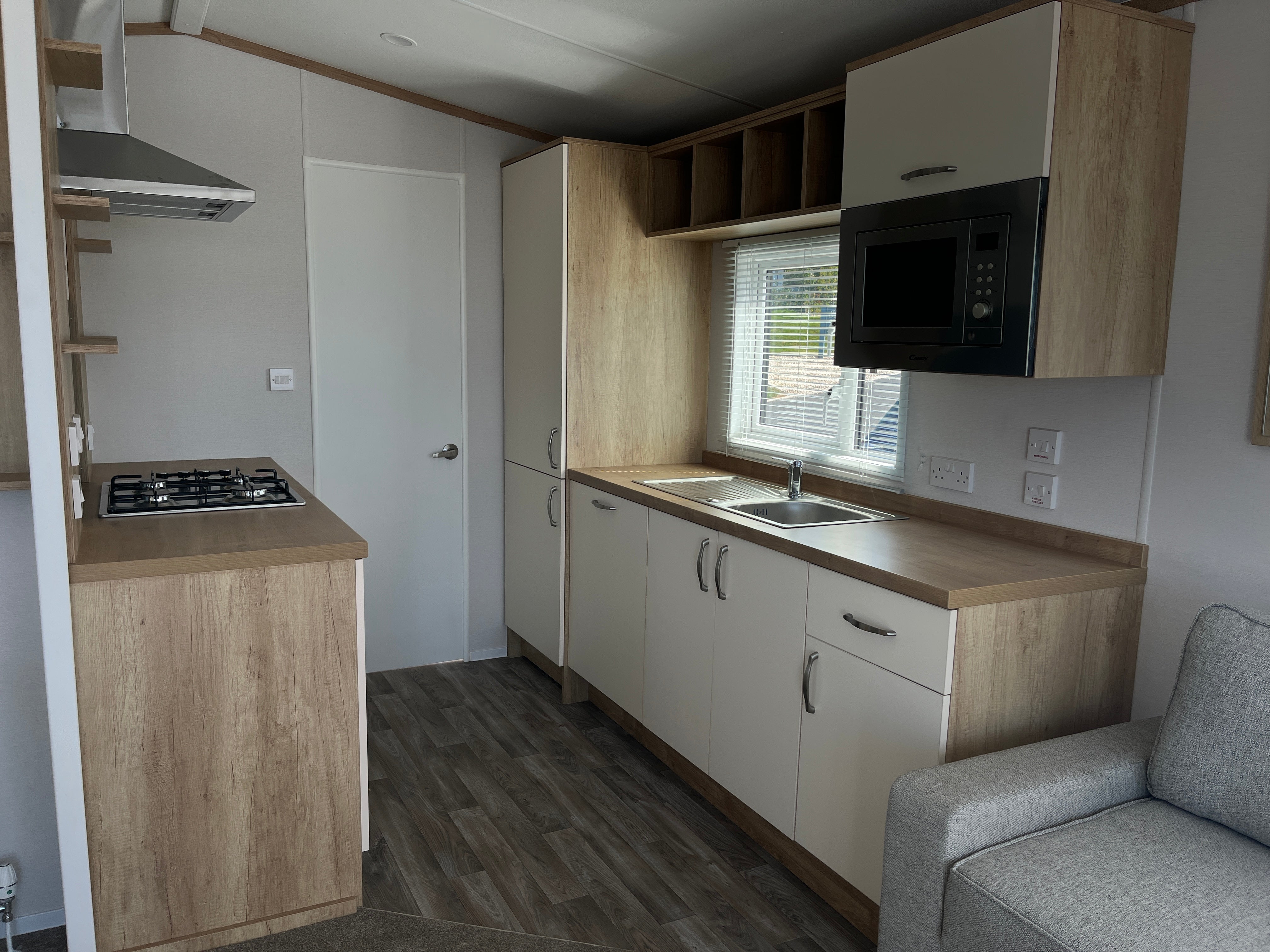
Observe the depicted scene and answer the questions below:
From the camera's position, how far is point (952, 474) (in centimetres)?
269

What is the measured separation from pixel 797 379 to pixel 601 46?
131 centimetres

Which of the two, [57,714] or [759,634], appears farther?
[759,634]

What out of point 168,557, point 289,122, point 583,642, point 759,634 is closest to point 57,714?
point 168,557

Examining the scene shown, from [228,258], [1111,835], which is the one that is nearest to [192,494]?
[228,258]

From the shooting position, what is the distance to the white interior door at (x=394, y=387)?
3.85 metres

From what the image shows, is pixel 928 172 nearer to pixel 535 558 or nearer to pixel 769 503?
pixel 769 503

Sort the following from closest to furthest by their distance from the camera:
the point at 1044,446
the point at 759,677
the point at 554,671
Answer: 1. the point at 1044,446
2. the point at 759,677
3. the point at 554,671

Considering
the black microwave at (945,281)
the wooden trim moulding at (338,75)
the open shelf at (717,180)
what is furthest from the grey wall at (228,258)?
the black microwave at (945,281)

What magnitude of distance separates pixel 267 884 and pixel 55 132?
1.81m

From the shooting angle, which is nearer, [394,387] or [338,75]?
[338,75]

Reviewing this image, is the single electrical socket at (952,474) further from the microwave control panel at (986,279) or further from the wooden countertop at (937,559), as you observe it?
the microwave control panel at (986,279)

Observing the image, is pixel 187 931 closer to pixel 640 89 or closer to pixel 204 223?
pixel 204 223

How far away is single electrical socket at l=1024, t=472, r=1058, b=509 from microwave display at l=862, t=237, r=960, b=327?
1.74 feet

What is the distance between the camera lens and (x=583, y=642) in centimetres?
364
